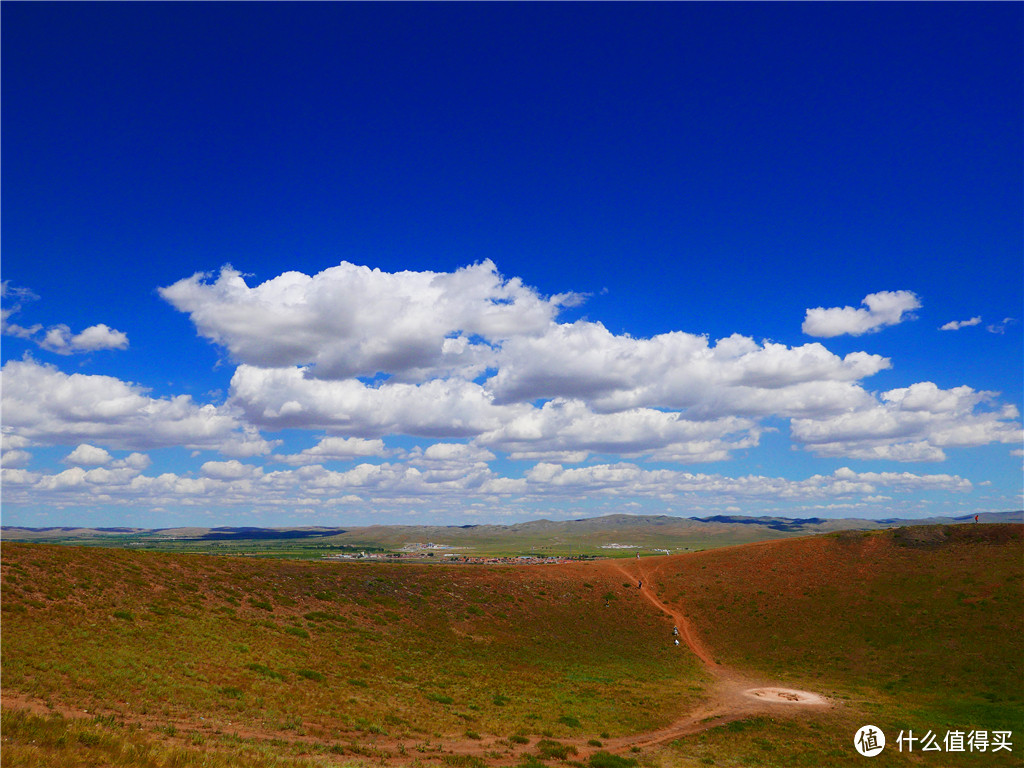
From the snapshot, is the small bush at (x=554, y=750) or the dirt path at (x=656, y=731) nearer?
the dirt path at (x=656, y=731)

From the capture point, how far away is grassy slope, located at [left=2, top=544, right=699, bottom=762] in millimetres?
Result: 26562

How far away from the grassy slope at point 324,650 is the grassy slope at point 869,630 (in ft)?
25.5

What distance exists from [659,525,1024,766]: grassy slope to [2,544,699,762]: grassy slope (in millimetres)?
7765

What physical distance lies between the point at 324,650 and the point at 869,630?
58.9 m

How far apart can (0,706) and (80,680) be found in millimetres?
Result: 5062

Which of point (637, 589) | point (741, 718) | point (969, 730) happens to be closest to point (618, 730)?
point (741, 718)

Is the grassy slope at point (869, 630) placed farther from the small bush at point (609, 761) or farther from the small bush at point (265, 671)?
the small bush at point (265, 671)

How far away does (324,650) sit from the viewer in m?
42.0

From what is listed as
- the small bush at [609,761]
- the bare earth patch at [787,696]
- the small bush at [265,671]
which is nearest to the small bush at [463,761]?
the small bush at [609,761]

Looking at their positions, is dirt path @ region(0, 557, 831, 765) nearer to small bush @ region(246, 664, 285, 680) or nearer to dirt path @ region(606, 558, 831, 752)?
dirt path @ region(606, 558, 831, 752)

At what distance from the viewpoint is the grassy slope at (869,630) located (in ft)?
113

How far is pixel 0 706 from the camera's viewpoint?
2052cm

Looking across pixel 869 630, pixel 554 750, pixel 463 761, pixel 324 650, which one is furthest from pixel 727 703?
pixel 324 650

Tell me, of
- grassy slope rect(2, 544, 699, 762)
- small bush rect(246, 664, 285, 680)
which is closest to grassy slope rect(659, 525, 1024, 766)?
grassy slope rect(2, 544, 699, 762)
